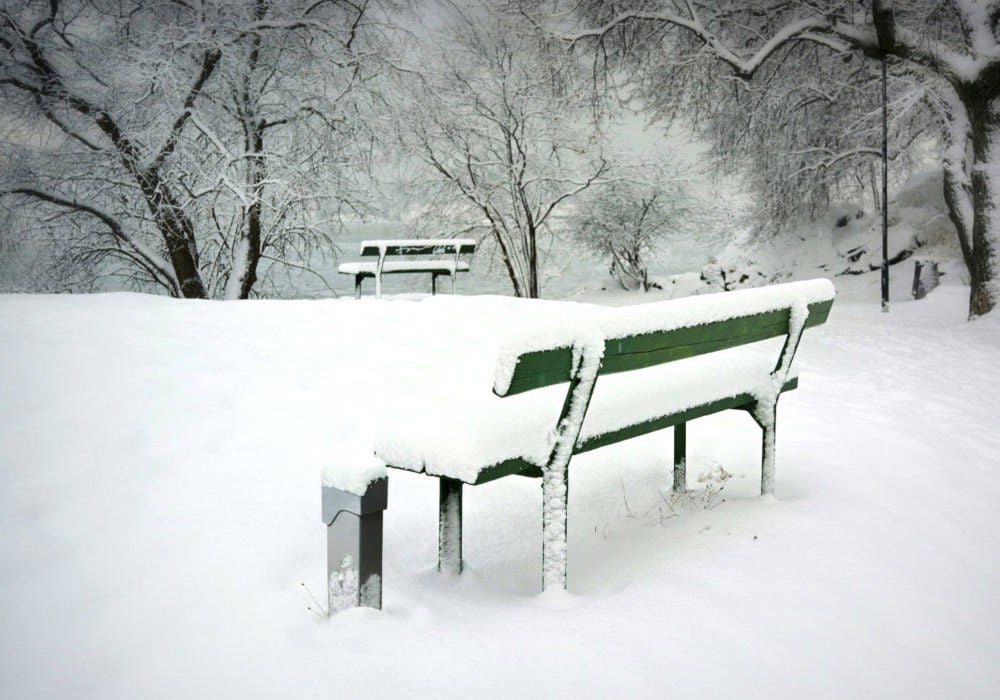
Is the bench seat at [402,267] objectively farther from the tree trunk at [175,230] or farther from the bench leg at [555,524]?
the bench leg at [555,524]

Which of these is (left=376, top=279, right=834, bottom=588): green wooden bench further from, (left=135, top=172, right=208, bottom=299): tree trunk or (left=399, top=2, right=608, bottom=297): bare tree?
(left=399, top=2, right=608, bottom=297): bare tree

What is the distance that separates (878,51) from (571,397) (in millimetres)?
9985

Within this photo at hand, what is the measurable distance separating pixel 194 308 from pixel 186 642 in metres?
4.80

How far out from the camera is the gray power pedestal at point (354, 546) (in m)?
2.40

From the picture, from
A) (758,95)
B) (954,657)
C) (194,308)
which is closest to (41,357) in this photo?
(194,308)

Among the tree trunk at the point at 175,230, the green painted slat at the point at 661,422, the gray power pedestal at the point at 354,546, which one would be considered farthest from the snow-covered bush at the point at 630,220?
the gray power pedestal at the point at 354,546

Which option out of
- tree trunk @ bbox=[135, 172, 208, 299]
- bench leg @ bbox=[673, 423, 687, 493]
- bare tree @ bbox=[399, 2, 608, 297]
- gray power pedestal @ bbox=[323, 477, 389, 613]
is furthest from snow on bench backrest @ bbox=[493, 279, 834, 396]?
bare tree @ bbox=[399, 2, 608, 297]

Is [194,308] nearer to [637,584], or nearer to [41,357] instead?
[41,357]

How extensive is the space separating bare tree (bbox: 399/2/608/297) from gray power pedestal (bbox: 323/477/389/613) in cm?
1350

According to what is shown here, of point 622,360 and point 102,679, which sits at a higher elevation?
point 622,360

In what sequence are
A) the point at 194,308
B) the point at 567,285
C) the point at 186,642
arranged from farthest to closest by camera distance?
the point at 567,285 < the point at 194,308 < the point at 186,642

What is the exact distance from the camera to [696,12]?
11750 mm

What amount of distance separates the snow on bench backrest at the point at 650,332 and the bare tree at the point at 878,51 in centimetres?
749

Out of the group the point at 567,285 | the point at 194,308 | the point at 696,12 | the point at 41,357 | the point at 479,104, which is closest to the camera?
the point at 41,357
